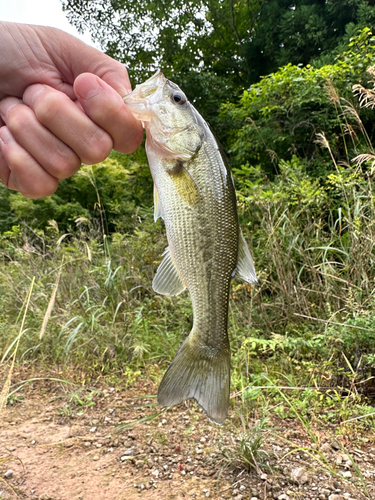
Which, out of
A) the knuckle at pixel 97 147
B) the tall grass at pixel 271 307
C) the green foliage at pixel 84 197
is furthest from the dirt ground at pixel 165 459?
the green foliage at pixel 84 197

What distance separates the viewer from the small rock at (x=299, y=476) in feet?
8.01

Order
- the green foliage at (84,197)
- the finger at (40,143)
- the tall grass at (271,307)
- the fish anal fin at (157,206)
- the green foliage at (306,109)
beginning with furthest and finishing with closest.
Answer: the green foliage at (84,197)
the green foliage at (306,109)
the tall grass at (271,307)
the finger at (40,143)
the fish anal fin at (157,206)

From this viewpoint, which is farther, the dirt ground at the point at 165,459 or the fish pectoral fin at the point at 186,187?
the dirt ground at the point at 165,459

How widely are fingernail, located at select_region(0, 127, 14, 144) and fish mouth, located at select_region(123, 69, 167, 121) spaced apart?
→ 0.49 m

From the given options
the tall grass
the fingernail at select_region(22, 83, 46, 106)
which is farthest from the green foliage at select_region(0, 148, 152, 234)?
the fingernail at select_region(22, 83, 46, 106)

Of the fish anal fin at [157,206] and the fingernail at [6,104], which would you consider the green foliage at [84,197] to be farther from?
the fish anal fin at [157,206]

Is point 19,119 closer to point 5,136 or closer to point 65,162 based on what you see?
point 5,136

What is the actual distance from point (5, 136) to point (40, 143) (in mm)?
172

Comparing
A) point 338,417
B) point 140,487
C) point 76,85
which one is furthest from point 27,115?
point 338,417

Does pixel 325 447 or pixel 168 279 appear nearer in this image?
pixel 168 279

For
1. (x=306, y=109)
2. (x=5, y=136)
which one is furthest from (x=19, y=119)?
(x=306, y=109)

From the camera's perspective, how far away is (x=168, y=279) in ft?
4.55

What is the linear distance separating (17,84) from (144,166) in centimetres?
788

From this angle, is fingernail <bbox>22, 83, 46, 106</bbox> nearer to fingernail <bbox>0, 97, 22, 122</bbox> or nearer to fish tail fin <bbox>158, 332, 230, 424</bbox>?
fingernail <bbox>0, 97, 22, 122</bbox>
